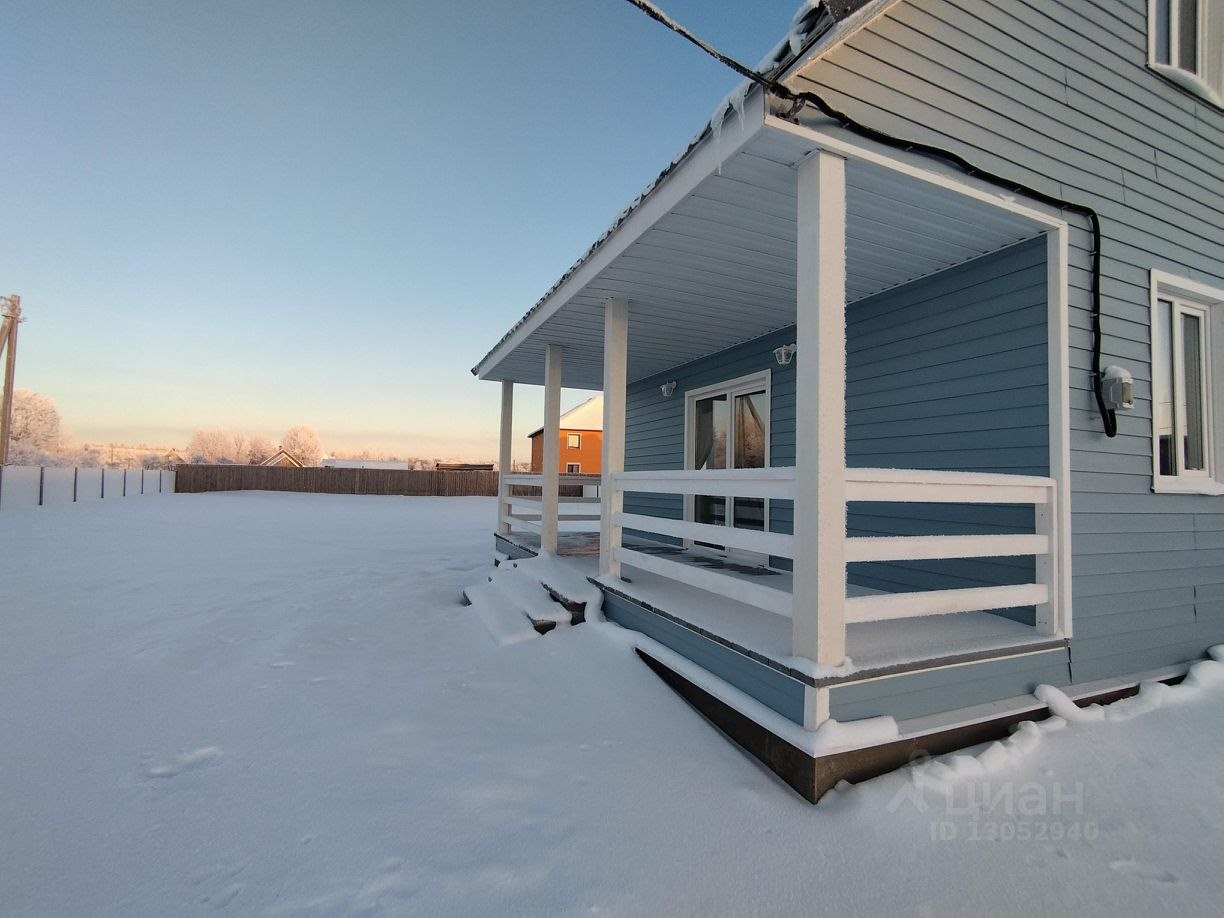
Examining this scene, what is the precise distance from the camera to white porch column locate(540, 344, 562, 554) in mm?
5582

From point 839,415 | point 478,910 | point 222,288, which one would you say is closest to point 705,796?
point 478,910

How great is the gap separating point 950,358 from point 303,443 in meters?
63.8

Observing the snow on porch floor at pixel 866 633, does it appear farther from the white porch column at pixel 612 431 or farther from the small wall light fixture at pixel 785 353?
the small wall light fixture at pixel 785 353

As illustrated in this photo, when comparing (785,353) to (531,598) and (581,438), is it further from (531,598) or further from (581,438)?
(581,438)

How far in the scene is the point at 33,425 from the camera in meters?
28.4

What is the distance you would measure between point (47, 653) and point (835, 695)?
4.97 metres

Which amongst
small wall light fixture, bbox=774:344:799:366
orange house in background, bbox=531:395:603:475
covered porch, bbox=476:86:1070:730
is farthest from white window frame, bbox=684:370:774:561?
orange house in background, bbox=531:395:603:475

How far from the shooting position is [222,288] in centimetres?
1585

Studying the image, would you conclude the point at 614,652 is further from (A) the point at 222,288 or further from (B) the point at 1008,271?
(A) the point at 222,288

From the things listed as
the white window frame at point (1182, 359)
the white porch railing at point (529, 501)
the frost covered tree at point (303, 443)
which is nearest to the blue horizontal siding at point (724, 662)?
the white porch railing at point (529, 501)

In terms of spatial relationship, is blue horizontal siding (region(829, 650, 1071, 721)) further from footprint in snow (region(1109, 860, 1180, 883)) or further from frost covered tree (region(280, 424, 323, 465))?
frost covered tree (region(280, 424, 323, 465))

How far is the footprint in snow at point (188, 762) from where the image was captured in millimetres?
2201

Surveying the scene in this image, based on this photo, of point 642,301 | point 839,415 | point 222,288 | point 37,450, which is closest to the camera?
point 839,415

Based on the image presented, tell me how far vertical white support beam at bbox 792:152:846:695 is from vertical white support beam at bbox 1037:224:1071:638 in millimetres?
1501
